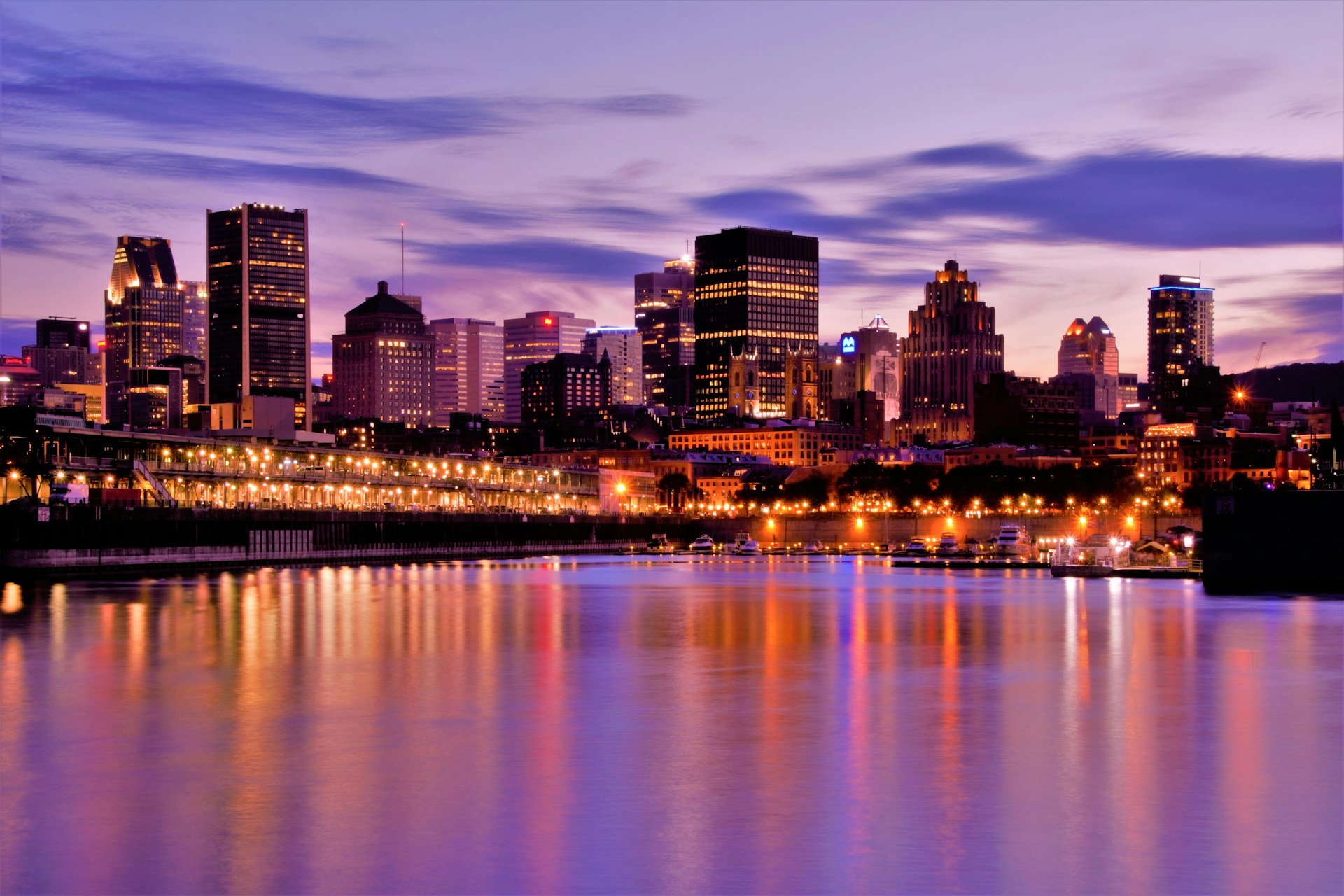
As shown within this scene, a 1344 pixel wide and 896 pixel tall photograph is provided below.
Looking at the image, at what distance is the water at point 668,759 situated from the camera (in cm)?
2267

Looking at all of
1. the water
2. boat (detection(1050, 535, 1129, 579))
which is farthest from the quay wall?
boat (detection(1050, 535, 1129, 579))

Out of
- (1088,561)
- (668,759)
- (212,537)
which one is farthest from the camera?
(212,537)

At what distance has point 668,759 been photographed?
103 ft

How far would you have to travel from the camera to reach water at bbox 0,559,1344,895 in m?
22.7

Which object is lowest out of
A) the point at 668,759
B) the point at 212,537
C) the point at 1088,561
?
the point at 1088,561

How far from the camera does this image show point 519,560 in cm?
18338

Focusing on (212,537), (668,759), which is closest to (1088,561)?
(212,537)

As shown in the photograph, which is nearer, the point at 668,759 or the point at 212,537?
the point at 668,759

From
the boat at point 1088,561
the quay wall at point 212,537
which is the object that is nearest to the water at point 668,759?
the quay wall at point 212,537

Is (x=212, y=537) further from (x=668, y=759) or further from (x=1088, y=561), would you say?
(x=668, y=759)

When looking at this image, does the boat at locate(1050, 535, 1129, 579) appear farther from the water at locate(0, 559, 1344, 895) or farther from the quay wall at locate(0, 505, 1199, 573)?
the quay wall at locate(0, 505, 1199, 573)

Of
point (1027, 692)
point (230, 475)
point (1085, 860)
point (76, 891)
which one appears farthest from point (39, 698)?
point (230, 475)

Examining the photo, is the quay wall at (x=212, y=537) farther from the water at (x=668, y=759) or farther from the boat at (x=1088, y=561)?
the boat at (x=1088, y=561)

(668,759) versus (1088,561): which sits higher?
(668,759)
